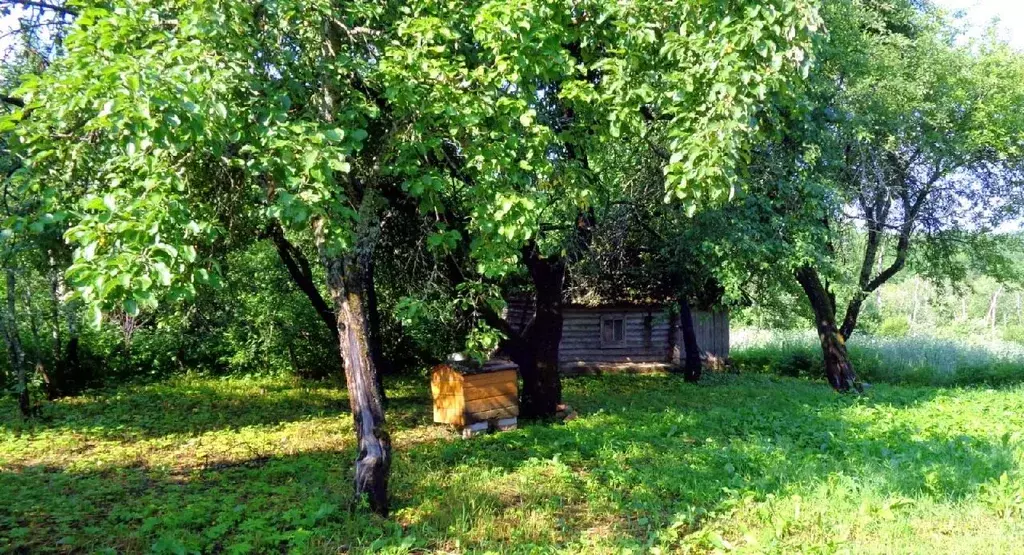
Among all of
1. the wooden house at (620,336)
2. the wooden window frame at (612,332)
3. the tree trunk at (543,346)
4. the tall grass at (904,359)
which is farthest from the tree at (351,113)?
the tall grass at (904,359)

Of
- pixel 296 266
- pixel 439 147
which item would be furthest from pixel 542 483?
pixel 296 266

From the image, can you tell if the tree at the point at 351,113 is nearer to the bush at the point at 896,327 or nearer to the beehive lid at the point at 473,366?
the beehive lid at the point at 473,366

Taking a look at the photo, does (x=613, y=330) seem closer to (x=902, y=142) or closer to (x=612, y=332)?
(x=612, y=332)

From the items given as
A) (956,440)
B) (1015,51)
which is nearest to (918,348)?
(1015,51)

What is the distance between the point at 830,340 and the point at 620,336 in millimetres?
7360

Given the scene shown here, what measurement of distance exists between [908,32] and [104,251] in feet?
55.6

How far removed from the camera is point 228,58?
534 cm

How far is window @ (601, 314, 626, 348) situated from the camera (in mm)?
21156

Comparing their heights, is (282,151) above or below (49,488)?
above

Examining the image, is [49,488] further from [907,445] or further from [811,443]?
[907,445]

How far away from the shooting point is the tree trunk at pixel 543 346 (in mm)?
10727

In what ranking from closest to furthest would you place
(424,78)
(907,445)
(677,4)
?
1. (424,78)
2. (677,4)
3. (907,445)

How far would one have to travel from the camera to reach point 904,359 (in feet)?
67.3

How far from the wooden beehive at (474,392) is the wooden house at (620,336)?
1051 centimetres
